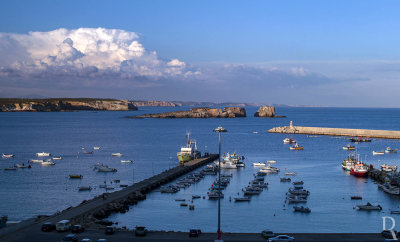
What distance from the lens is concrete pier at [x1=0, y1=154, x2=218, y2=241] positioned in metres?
32.1

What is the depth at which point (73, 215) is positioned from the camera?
36656 mm

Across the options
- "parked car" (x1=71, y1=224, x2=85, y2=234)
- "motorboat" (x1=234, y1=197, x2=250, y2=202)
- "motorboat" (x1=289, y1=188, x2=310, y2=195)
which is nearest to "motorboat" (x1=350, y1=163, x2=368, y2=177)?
"motorboat" (x1=289, y1=188, x2=310, y2=195)

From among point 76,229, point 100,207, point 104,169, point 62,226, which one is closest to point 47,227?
point 62,226

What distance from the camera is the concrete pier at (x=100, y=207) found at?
3212 cm

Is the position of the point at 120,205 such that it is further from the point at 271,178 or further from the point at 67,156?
the point at 67,156

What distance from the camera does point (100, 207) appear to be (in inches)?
1617

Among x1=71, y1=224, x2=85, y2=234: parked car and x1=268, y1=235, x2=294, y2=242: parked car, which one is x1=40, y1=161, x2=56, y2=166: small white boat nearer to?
x1=71, y1=224, x2=85, y2=234: parked car

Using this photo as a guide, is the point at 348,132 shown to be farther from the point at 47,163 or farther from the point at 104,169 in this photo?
the point at 47,163

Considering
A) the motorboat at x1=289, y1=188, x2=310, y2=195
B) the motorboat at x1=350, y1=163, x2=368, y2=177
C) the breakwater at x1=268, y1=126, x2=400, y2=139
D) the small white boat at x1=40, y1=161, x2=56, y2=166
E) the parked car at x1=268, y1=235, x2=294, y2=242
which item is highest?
the breakwater at x1=268, y1=126, x2=400, y2=139

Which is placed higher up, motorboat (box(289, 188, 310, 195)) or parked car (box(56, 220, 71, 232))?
parked car (box(56, 220, 71, 232))

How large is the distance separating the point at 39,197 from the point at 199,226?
71.6 feet

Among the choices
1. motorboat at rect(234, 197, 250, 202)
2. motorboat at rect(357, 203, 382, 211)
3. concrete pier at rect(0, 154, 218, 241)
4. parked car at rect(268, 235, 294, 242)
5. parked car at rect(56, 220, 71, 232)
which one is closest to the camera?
parked car at rect(268, 235, 294, 242)

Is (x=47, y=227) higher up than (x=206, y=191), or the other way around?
(x=47, y=227)

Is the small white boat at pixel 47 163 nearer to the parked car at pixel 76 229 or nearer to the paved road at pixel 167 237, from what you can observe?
the paved road at pixel 167 237
